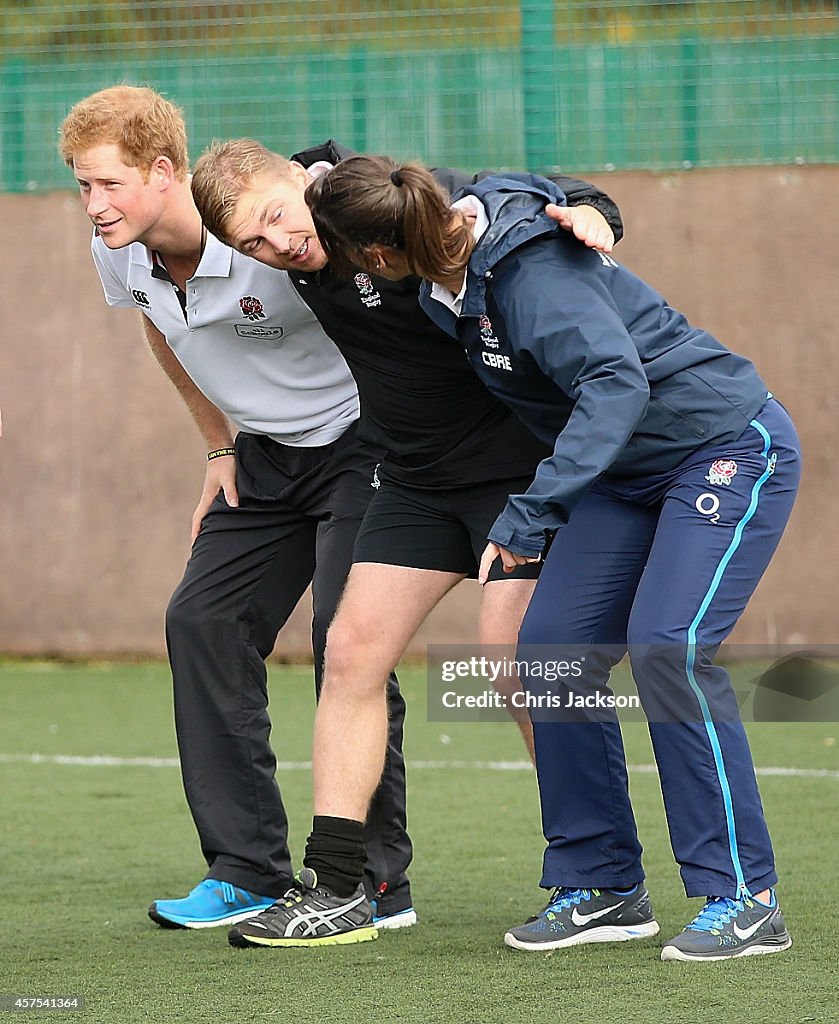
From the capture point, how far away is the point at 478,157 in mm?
9070

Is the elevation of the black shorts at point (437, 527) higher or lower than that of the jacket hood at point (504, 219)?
lower

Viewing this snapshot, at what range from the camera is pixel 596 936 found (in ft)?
12.1

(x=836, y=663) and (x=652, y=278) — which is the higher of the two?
(x=652, y=278)

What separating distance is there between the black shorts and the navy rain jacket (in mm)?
281

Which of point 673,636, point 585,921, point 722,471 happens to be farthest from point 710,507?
point 585,921

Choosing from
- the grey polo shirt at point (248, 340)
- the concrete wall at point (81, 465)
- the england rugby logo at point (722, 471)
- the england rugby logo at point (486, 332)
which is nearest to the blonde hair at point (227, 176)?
the grey polo shirt at point (248, 340)

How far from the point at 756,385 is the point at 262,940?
160 cm

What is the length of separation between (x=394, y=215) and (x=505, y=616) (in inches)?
40.3

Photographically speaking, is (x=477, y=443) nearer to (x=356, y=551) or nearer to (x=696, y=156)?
(x=356, y=551)

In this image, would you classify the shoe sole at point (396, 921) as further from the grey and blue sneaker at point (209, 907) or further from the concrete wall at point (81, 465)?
the concrete wall at point (81, 465)

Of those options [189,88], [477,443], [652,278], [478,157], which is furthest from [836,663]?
[477,443]

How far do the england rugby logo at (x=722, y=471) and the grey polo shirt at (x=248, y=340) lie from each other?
3.42 ft

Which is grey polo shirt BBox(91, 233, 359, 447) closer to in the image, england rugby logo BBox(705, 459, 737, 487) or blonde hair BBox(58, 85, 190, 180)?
blonde hair BBox(58, 85, 190, 180)

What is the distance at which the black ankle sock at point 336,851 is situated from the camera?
378 cm
